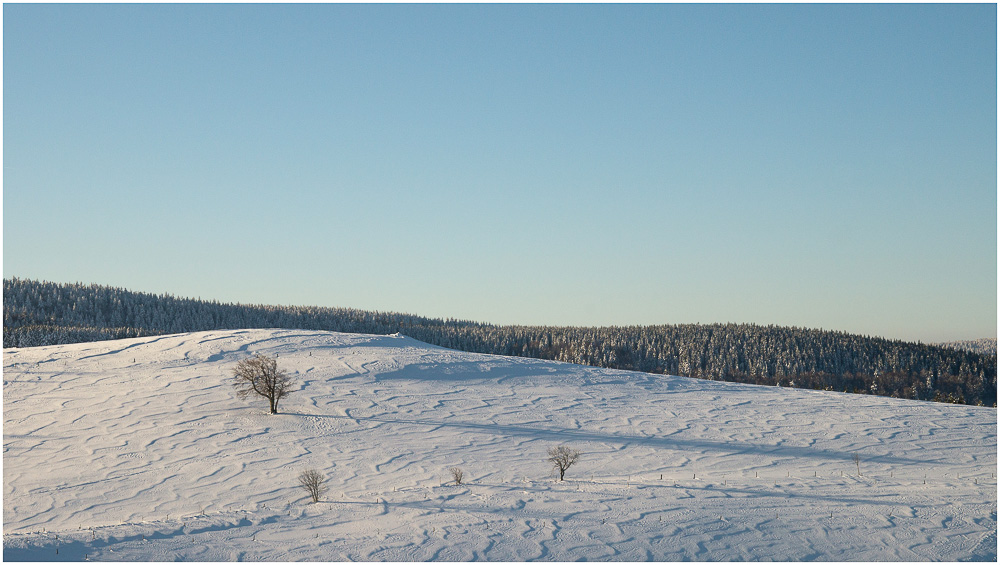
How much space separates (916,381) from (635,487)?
154m

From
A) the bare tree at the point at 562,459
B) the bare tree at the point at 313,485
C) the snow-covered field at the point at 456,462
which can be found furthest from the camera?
the bare tree at the point at 562,459

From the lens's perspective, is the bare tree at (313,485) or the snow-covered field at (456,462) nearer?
the snow-covered field at (456,462)

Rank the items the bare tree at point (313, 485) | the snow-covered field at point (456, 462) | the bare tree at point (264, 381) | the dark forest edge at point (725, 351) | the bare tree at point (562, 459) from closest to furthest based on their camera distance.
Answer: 1. the snow-covered field at point (456, 462)
2. the bare tree at point (313, 485)
3. the bare tree at point (562, 459)
4. the bare tree at point (264, 381)
5. the dark forest edge at point (725, 351)

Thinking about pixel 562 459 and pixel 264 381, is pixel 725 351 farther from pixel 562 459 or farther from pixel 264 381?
pixel 562 459

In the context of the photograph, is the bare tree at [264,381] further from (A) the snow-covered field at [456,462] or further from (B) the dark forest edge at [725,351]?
(B) the dark forest edge at [725,351]

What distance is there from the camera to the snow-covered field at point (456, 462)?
68.0ft

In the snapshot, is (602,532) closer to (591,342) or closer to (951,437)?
(951,437)

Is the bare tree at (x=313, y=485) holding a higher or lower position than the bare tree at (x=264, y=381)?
lower

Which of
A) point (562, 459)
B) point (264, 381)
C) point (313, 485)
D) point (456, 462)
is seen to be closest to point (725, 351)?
Answer: point (264, 381)

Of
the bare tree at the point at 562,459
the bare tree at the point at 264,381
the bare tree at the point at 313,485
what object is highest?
the bare tree at the point at 264,381

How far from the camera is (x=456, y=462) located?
35031 mm

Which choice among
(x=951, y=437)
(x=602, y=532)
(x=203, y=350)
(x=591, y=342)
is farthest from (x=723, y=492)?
(x=591, y=342)

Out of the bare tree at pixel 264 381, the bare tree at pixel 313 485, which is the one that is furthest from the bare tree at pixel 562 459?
the bare tree at pixel 264 381

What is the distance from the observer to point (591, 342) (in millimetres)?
179625
